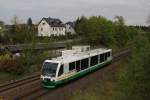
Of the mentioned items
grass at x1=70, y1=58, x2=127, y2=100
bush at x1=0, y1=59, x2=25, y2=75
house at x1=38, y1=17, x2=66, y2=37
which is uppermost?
house at x1=38, y1=17, x2=66, y2=37

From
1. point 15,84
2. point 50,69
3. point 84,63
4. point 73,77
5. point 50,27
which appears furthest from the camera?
point 50,27

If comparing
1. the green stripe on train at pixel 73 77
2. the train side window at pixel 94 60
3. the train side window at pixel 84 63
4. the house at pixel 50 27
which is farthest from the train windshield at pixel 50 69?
the house at pixel 50 27

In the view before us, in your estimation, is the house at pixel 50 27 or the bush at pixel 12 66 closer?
the bush at pixel 12 66

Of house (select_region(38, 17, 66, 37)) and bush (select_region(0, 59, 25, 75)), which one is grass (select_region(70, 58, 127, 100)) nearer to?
bush (select_region(0, 59, 25, 75))

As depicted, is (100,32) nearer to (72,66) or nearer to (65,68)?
(72,66)

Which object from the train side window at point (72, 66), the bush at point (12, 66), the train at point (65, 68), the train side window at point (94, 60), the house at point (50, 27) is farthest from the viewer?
the house at point (50, 27)

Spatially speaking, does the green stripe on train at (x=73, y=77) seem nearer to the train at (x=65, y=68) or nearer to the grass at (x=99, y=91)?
the train at (x=65, y=68)

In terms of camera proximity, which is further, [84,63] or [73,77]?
[84,63]

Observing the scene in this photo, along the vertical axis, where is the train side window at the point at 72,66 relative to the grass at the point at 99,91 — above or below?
above

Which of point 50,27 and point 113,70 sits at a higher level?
point 50,27

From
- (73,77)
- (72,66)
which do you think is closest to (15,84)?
(73,77)

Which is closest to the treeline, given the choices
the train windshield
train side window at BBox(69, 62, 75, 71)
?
train side window at BBox(69, 62, 75, 71)

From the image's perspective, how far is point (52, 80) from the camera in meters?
27.8

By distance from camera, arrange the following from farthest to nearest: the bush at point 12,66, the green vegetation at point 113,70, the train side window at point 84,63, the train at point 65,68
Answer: the bush at point 12,66
the train side window at point 84,63
the train at point 65,68
the green vegetation at point 113,70
